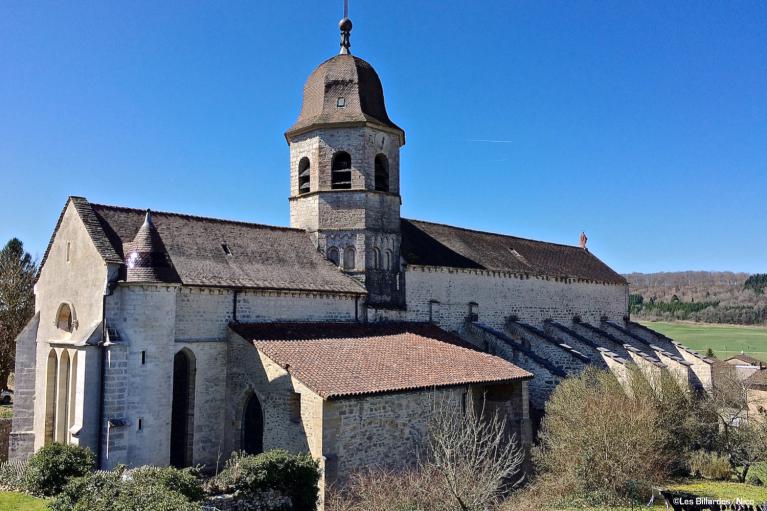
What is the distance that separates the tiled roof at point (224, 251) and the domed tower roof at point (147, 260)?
13.5 inches

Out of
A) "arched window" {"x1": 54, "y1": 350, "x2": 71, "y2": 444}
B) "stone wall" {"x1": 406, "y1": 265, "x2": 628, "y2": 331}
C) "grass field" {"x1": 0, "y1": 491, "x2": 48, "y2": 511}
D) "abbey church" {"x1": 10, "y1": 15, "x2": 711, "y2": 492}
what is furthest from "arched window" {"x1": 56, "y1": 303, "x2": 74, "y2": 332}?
"stone wall" {"x1": 406, "y1": 265, "x2": 628, "y2": 331}

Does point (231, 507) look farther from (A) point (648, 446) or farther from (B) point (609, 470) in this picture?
(A) point (648, 446)

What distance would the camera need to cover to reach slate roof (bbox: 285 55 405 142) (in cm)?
2250

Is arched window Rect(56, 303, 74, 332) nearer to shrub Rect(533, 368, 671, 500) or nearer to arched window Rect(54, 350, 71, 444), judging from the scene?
arched window Rect(54, 350, 71, 444)

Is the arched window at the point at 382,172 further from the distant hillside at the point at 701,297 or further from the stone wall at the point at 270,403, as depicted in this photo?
the distant hillside at the point at 701,297

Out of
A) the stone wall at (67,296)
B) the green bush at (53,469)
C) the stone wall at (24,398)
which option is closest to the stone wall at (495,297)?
the stone wall at (67,296)

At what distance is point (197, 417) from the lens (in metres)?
16.9

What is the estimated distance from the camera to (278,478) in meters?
13.2

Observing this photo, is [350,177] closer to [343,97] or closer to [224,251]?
[343,97]

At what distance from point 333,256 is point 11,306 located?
22.6 m

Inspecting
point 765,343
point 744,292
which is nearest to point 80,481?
point 765,343

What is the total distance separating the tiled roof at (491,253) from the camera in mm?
24873

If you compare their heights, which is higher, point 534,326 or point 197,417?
point 534,326

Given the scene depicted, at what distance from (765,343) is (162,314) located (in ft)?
256
